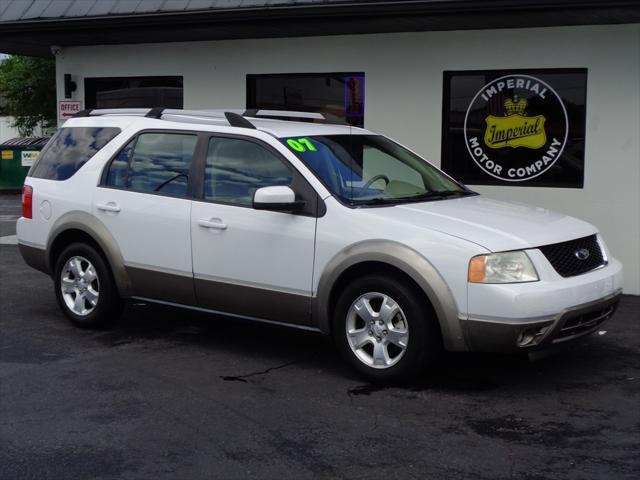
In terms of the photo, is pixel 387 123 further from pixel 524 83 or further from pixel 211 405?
pixel 211 405

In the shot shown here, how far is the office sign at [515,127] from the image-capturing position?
10.0 metres

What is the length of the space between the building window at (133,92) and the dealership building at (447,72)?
0.04 metres

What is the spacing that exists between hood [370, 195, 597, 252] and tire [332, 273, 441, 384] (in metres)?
0.44

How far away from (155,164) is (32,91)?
28.4 m

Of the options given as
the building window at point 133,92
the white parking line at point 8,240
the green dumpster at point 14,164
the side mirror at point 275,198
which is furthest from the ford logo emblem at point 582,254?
the green dumpster at point 14,164

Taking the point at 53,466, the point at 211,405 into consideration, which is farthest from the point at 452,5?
the point at 53,466

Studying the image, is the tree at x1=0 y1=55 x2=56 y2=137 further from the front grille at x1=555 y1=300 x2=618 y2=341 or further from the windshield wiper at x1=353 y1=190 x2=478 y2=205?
the front grille at x1=555 y1=300 x2=618 y2=341

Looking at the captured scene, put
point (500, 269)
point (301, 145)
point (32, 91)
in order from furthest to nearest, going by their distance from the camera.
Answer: point (32, 91)
point (301, 145)
point (500, 269)

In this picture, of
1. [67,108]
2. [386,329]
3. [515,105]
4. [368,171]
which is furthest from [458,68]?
[67,108]

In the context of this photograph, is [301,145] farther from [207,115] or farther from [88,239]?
[88,239]

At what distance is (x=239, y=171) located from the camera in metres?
6.94

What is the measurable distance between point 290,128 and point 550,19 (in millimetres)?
3710

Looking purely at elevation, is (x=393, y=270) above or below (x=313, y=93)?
below

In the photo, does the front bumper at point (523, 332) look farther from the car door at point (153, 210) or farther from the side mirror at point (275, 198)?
the car door at point (153, 210)
